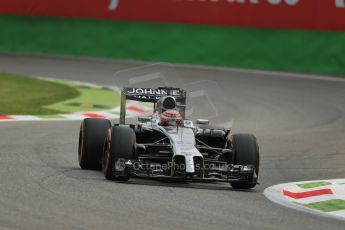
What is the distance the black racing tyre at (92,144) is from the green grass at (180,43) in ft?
50.4

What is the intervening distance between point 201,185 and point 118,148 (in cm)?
122

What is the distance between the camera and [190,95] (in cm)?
1480

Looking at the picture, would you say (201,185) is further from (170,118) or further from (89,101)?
(89,101)

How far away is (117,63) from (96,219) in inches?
819

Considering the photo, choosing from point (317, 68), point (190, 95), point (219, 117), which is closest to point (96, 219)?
point (190, 95)

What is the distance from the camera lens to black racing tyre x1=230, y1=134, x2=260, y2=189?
1300 cm

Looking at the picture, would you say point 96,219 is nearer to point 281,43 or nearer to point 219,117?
point 219,117

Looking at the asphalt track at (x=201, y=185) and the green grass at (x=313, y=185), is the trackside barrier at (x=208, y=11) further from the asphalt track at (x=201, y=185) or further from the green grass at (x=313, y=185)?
the green grass at (x=313, y=185)

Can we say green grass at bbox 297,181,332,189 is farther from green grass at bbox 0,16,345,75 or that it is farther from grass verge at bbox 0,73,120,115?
green grass at bbox 0,16,345,75

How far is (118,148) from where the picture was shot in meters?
12.7

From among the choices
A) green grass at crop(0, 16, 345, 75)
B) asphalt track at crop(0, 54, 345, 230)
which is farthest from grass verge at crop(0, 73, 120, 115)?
green grass at crop(0, 16, 345, 75)

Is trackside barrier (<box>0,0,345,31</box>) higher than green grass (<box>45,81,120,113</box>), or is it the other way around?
trackside barrier (<box>0,0,345,31</box>)

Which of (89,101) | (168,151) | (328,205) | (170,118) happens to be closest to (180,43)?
(89,101)

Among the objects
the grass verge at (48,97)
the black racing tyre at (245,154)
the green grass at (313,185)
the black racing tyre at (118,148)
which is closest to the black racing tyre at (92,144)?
the black racing tyre at (118,148)
